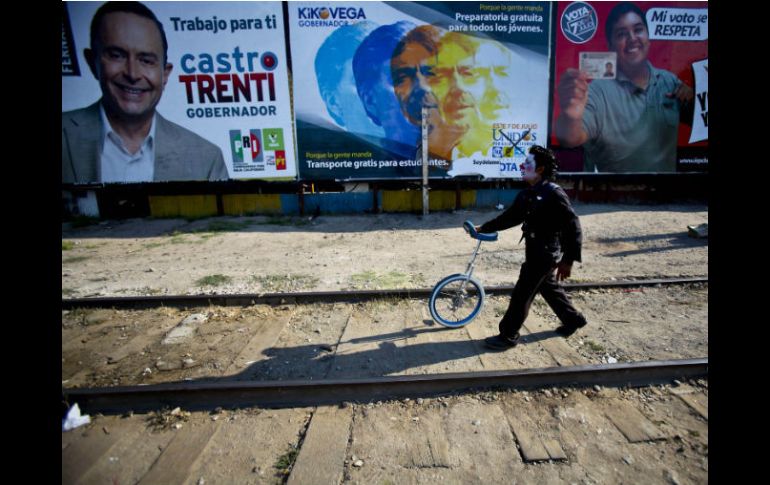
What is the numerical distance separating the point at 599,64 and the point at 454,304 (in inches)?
461

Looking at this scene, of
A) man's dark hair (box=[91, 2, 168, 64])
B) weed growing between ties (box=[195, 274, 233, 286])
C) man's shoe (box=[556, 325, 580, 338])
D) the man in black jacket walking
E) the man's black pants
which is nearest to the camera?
the man in black jacket walking

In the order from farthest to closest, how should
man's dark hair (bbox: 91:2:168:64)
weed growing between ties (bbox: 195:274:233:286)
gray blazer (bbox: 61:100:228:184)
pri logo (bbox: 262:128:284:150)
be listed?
gray blazer (bbox: 61:100:228:184) < pri logo (bbox: 262:128:284:150) < man's dark hair (bbox: 91:2:168:64) < weed growing between ties (bbox: 195:274:233:286)

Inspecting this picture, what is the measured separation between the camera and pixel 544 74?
481 inches

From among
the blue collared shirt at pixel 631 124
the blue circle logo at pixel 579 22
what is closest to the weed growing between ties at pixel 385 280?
the blue collared shirt at pixel 631 124

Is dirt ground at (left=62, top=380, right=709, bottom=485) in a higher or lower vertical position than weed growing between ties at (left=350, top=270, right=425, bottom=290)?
lower

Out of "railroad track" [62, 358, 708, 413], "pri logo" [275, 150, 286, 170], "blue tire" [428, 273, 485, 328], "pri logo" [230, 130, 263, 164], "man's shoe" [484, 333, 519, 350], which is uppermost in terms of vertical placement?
"pri logo" [230, 130, 263, 164]

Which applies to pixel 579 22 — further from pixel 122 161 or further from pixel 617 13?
pixel 122 161

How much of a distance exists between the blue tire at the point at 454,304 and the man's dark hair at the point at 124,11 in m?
12.0

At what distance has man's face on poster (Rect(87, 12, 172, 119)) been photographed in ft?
38.3

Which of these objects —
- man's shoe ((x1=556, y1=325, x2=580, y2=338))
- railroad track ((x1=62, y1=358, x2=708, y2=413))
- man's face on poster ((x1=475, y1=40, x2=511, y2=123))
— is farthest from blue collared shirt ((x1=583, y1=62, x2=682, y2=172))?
railroad track ((x1=62, y1=358, x2=708, y2=413))

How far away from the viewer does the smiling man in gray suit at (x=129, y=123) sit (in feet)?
38.5

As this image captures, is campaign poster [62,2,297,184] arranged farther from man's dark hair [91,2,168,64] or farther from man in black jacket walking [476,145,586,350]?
man in black jacket walking [476,145,586,350]

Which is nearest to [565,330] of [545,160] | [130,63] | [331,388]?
[545,160]
